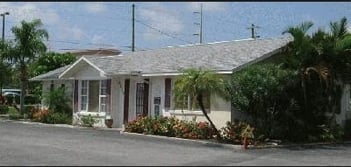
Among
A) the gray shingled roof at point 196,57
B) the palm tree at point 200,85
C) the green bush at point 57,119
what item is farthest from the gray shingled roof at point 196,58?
the green bush at point 57,119

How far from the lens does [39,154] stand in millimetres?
16797

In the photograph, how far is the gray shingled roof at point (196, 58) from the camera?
24.6 meters

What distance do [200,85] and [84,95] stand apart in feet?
37.5

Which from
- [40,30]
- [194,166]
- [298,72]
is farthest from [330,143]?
[40,30]

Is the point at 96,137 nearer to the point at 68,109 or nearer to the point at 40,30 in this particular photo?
the point at 68,109

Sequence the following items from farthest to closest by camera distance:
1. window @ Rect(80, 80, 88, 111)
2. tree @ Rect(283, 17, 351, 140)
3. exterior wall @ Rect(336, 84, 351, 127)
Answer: window @ Rect(80, 80, 88, 111) → exterior wall @ Rect(336, 84, 351, 127) → tree @ Rect(283, 17, 351, 140)

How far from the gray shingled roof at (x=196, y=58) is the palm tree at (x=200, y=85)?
47.0 inches

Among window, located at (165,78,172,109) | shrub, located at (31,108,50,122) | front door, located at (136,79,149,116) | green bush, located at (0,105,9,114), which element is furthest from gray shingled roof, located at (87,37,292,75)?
green bush, located at (0,105,9,114)

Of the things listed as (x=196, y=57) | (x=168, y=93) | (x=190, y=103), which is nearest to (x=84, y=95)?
(x=168, y=93)

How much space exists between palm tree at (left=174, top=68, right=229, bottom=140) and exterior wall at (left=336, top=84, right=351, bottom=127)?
20.1 feet

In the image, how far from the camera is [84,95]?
31844 mm

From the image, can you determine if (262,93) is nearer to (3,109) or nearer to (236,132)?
(236,132)

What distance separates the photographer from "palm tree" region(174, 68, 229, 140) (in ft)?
72.0

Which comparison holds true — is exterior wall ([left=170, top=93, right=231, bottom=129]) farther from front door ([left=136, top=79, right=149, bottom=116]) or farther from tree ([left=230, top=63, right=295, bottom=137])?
front door ([left=136, top=79, right=149, bottom=116])
